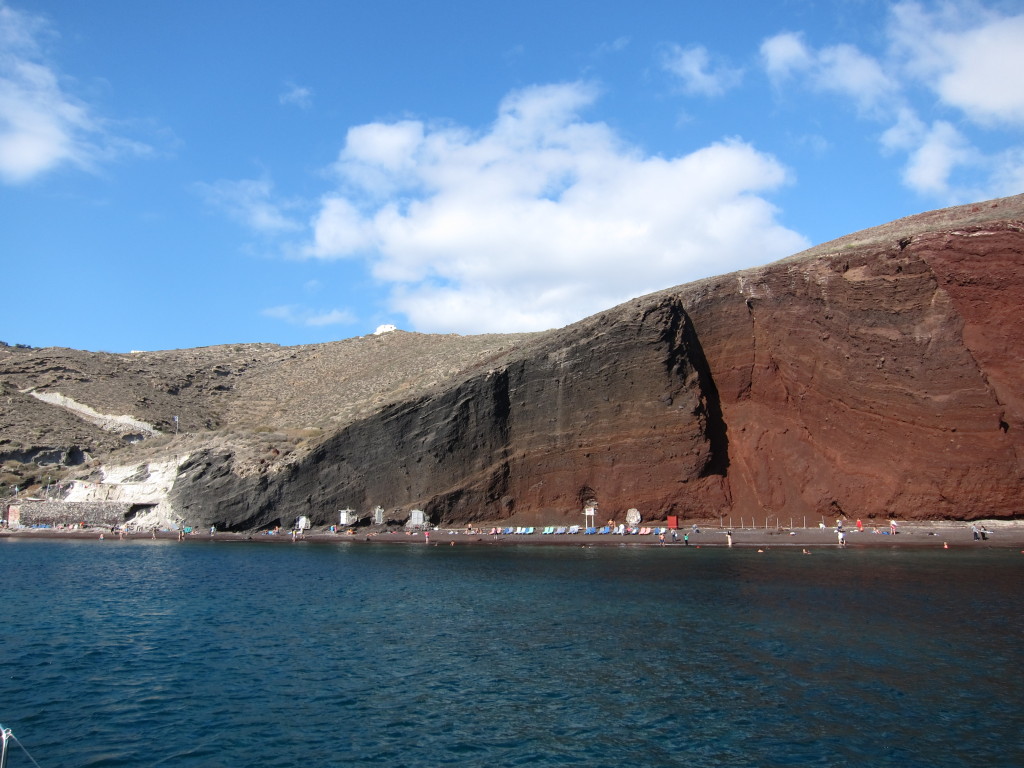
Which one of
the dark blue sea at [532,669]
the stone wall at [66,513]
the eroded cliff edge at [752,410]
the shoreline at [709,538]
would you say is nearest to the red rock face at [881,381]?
the eroded cliff edge at [752,410]

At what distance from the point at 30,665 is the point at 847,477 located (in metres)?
43.7

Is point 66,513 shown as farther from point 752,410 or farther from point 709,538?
point 752,410

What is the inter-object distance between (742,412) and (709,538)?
9904 millimetres

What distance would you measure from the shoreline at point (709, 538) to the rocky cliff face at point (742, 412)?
1239mm

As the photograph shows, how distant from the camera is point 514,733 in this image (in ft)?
50.2

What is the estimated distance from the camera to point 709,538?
4847 centimetres

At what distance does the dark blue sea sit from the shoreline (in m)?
6.18

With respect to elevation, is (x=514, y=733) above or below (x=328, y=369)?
below

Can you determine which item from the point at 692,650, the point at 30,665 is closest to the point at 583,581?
the point at 692,650

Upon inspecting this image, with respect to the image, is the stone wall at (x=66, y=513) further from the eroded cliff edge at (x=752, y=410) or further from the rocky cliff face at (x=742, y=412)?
the eroded cliff edge at (x=752, y=410)

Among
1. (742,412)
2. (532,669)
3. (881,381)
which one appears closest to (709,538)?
(742,412)

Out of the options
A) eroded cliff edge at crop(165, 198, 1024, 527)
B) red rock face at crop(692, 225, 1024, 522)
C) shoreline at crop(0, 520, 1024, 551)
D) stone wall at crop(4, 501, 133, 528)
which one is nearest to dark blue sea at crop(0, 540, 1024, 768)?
shoreline at crop(0, 520, 1024, 551)

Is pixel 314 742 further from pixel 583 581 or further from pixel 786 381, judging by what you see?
pixel 786 381

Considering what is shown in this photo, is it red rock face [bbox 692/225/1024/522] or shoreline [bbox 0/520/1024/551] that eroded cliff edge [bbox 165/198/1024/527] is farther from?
shoreline [bbox 0/520/1024/551]
